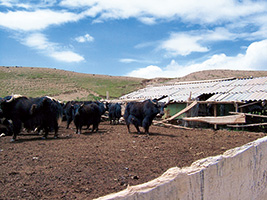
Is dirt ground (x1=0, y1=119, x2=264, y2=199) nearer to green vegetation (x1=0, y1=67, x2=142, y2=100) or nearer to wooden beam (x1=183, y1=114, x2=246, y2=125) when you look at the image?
wooden beam (x1=183, y1=114, x2=246, y2=125)

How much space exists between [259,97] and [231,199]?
12512mm

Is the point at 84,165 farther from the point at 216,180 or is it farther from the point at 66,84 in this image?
the point at 66,84

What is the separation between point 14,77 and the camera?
6462 centimetres

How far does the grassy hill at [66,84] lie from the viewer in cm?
5075

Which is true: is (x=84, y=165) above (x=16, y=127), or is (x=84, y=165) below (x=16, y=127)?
below

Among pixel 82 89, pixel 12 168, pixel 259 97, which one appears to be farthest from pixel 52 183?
pixel 82 89

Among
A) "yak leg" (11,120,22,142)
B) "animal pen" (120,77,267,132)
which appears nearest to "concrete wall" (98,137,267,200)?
"yak leg" (11,120,22,142)

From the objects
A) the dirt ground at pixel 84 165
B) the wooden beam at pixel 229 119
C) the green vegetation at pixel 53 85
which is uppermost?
the green vegetation at pixel 53 85

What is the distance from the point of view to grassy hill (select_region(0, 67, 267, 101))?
50.8 m

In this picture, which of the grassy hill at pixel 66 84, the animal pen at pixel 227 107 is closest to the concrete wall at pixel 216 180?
the animal pen at pixel 227 107

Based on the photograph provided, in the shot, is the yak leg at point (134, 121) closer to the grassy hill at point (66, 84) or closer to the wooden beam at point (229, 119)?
the wooden beam at point (229, 119)

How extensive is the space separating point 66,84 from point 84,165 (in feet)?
Result: 189

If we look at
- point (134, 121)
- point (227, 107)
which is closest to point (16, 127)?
point (134, 121)

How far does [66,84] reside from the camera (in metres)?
61.8
